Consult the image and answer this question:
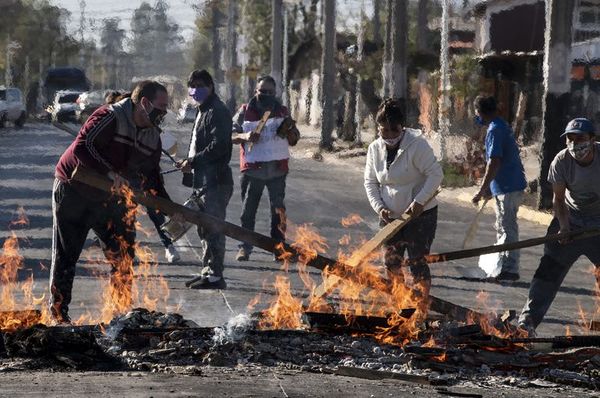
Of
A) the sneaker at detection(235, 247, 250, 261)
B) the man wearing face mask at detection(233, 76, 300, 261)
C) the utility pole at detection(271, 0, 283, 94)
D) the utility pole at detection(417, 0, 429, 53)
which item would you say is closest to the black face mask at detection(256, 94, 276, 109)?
the man wearing face mask at detection(233, 76, 300, 261)

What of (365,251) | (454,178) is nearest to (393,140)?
→ (365,251)

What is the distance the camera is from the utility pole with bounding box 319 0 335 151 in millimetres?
43062

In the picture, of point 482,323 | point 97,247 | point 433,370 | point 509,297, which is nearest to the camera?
point 433,370

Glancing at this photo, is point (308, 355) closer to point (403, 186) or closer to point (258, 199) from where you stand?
point (403, 186)

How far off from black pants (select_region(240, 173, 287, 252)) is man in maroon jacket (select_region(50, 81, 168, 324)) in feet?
14.3

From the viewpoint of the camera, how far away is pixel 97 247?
615 inches

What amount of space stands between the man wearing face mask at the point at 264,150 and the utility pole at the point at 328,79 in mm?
28444

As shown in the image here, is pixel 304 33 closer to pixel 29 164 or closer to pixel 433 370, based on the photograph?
pixel 29 164

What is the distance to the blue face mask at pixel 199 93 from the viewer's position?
40.8 feet

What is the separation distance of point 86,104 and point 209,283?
4752 cm

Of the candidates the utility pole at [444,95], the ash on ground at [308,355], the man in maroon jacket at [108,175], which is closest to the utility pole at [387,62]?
the utility pole at [444,95]

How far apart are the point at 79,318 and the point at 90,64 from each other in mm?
175081

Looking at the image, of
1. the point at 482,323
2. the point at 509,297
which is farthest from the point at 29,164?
the point at 482,323

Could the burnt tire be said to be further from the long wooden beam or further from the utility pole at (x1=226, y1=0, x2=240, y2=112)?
the long wooden beam
